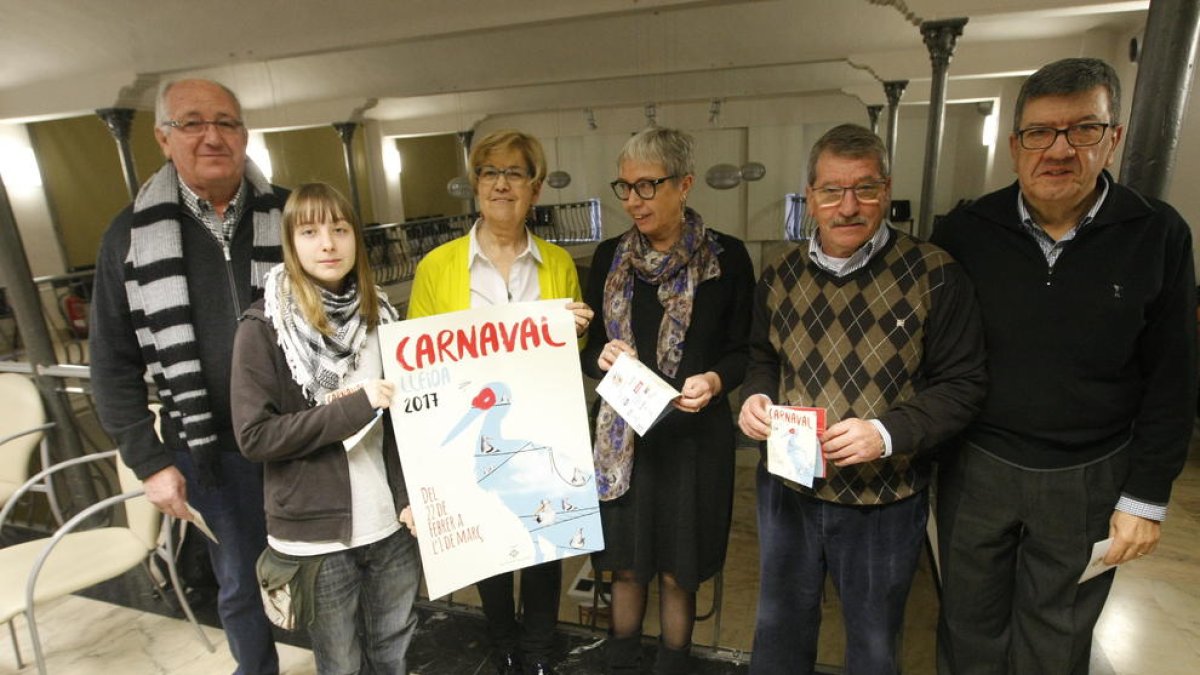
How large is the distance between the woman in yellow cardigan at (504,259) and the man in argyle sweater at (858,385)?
1.74 ft

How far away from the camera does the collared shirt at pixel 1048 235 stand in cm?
130

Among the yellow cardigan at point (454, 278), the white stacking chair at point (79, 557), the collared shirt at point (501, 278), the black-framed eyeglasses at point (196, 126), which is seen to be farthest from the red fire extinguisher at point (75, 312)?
the collared shirt at point (501, 278)

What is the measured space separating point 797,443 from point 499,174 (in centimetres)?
97

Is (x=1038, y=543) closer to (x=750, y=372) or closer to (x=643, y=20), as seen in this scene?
(x=750, y=372)

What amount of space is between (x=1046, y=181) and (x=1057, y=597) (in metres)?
0.97

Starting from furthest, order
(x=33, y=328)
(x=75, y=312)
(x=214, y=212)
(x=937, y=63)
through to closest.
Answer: (x=75, y=312), (x=937, y=63), (x=33, y=328), (x=214, y=212)

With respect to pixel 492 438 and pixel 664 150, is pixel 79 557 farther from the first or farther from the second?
pixel 664 150

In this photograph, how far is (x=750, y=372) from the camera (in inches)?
62.1

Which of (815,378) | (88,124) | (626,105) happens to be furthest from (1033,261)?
(88,124)

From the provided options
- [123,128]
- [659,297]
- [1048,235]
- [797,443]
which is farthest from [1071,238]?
[123,128]

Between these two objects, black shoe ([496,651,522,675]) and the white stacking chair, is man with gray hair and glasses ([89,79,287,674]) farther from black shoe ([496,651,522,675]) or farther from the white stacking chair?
black shoe ([496,651,522,675])

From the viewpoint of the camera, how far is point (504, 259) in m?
1.65

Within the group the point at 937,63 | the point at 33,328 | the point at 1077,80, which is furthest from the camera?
the point at 937,63

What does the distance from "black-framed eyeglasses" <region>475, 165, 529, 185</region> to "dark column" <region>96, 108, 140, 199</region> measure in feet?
26.1
